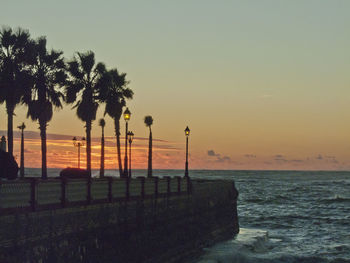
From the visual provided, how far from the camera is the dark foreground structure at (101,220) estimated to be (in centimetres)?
1659

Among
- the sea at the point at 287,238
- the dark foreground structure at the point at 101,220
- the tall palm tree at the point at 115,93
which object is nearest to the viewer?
the dark foreground structure at the point at 101,220

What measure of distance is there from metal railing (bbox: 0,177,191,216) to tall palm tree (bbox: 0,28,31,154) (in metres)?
14.4

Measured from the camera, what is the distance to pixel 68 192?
65.0 ft

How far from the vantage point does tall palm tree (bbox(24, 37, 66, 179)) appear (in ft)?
137

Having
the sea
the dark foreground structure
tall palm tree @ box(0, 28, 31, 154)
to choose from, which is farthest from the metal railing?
tall palm tree @ box(0, 28, 31, 154)

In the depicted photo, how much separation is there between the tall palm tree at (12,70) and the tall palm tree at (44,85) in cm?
184

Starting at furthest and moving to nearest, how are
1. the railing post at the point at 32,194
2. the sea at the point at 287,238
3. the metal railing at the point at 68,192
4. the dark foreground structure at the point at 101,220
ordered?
the sea at the point at 287,238 < the railing post at the point at 32,194 < the metal railing at the point at 68,192 < the dark foreground structure at the point at 101,220

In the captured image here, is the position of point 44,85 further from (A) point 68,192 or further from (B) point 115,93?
(A) point 68,192

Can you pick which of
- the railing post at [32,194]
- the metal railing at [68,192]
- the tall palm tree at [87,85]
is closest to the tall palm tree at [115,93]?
the tall palm tree at [87,85]

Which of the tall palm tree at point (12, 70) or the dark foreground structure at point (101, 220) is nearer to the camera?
the dark foreground structure at point (101, 220)

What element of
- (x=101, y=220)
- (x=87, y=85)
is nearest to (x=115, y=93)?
(x=87, y=85)

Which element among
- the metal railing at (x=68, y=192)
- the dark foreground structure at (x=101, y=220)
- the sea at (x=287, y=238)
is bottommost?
the sea at (x=287, y=238)

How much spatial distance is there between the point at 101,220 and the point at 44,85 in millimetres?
22786

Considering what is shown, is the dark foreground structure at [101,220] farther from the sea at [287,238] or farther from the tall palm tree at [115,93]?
the tall palm tree at [115,93]
